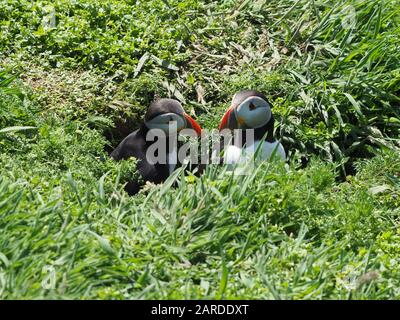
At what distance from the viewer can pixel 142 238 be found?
5031 mm

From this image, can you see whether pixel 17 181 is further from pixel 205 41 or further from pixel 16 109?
A: pixel 205 41

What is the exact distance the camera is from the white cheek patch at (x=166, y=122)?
643 centimetres

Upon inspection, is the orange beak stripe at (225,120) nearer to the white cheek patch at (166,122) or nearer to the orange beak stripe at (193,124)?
the orange beak stripe at (193,124)

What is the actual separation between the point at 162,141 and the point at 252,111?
0.63 meters

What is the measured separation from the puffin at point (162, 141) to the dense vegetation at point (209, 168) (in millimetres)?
148

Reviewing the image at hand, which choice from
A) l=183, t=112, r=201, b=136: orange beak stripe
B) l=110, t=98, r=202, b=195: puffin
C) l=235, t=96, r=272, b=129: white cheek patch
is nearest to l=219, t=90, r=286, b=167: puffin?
l=235, t=96, r=272, b=129: white cheek patch

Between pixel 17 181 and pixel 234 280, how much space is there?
1.40 m

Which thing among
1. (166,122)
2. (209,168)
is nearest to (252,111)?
(166,122)

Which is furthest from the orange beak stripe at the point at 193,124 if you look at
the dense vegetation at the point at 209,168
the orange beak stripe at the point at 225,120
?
the dense vegetation at the point at 209,168

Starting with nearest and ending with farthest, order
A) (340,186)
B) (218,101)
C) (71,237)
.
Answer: (71,237) → (340,186) → (218,101)

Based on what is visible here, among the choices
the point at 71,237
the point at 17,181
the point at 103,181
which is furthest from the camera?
the point at 103,181

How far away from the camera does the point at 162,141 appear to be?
649 cm

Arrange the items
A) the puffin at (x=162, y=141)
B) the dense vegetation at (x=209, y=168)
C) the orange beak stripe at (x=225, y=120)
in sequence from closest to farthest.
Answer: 1. the dense vegetation at (x=209, y=168)
2. the puffin at (x=162, y=141)
3. the orange beak stripe at (x=225, y=120)

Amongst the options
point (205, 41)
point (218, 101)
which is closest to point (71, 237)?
point (218, 101)
